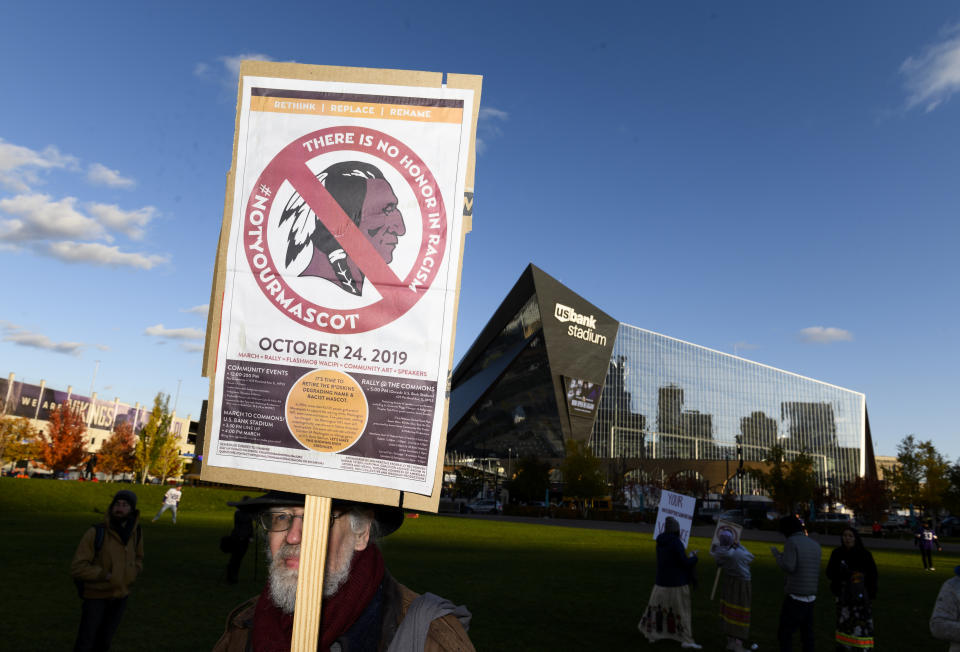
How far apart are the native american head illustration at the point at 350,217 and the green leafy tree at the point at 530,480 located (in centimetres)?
6306

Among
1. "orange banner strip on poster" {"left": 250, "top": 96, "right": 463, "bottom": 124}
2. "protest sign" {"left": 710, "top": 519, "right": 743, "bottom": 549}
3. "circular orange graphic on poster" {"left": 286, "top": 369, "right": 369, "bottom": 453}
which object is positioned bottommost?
"protest sign" {"left": 710, "top": 519, "right": 743, "bottom": 549}

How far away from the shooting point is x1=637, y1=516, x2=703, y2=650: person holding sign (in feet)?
30.4

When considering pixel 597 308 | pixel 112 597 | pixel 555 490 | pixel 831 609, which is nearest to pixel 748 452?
pixel 597 308

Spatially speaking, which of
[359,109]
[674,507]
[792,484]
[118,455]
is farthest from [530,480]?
[359,109]

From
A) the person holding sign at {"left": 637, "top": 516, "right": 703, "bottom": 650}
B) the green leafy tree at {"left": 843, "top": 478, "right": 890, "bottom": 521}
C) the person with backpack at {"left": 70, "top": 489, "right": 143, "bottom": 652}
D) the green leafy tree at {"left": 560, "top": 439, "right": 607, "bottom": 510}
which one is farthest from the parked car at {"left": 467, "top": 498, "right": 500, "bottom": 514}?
the person with backpack at {"left": 70, "top": 489, "right": 143, "bottom": 652}

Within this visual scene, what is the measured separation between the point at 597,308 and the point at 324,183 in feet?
290

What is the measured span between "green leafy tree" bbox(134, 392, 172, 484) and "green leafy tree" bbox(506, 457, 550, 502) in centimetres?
3291

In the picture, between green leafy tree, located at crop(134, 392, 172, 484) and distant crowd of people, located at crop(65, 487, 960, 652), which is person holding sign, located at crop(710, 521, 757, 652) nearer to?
distant crowd of people, located at crop(65, 487, 960, 652)

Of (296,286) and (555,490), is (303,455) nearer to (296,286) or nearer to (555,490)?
(296,286)

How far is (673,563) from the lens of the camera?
9570 millimetres

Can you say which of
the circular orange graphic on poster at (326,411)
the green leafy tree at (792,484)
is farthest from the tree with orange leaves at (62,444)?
the circular orange graphic on poster at (326,411)

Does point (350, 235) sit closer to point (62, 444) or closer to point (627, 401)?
point (62, 444)

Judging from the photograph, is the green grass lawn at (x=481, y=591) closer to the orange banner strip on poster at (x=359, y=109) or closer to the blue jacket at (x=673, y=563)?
the blue jacket at (x=673, y=563)

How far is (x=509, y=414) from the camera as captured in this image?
88.2 metres
